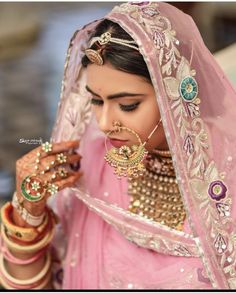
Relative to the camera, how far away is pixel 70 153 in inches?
45.9

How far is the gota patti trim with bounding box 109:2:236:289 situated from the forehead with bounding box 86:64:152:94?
1.6 inches

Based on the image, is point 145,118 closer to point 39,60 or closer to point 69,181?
point 69,181

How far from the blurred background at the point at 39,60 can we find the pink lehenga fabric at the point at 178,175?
0.09 meters

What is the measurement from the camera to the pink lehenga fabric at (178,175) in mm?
958

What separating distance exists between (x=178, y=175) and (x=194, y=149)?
0.05 meters

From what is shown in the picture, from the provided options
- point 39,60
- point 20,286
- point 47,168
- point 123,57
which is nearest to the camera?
point 123,57

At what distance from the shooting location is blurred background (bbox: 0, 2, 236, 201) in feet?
4.52

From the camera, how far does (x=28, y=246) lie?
3.87 ft

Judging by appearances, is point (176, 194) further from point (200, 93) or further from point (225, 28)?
point (225, 28)

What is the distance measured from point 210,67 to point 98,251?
444 mm

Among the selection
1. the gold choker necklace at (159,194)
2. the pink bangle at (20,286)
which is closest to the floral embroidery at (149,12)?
the gold choker necklace at (159,194)

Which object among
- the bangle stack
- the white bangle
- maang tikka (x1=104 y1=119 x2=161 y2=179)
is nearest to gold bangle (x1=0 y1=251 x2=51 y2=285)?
the bangle stack

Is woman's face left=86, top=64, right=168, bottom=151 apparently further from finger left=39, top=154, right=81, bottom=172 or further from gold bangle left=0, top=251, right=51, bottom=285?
gold bangle left=0, top=251, right=51, bottom=285

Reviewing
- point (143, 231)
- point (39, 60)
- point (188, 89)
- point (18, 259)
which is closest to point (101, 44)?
point (188, 89)
